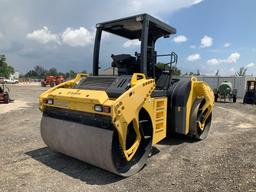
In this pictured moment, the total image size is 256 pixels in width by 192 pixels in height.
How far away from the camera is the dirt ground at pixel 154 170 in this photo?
3.94 metres

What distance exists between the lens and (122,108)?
3.89 m

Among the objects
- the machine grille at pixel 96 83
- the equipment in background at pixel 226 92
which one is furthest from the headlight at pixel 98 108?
the equipment in background at pixel 226 92

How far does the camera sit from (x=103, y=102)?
3873mm

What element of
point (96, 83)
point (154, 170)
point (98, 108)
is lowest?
point (154, 170)

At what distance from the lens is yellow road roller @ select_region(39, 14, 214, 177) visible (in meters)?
3.98

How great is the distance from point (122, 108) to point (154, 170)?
4.46 feet

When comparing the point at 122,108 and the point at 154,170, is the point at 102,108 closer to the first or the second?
the point at 122,108

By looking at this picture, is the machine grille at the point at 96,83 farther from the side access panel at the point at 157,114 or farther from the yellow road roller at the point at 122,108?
the side access panel at the point at 157,114

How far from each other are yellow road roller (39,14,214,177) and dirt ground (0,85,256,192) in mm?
251

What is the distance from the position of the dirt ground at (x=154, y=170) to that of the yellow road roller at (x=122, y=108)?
0.25 m

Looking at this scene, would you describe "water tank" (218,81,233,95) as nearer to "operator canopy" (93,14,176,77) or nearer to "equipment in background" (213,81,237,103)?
"equipment in background" (213,81,237,103)

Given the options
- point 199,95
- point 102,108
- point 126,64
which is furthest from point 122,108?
point 199,95

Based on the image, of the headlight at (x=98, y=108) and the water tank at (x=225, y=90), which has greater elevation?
the headlight at (x=98, y=108)

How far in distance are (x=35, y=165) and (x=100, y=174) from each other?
123 centimetres
